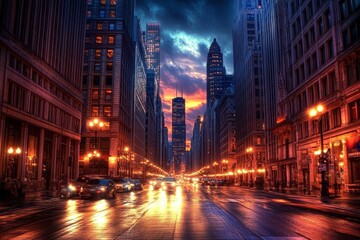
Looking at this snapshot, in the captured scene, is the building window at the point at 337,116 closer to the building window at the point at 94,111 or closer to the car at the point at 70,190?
the car at the point at 70,190

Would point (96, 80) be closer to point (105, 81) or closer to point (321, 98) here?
point (105, 81)

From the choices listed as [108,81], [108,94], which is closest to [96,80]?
[108,81]

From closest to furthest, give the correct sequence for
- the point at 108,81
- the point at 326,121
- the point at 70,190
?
the point at 70,190, the point at 326,121, the point at 108,81

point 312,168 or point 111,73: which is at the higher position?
point 111,73

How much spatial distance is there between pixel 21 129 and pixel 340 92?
1498 inches

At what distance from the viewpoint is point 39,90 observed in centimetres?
4747

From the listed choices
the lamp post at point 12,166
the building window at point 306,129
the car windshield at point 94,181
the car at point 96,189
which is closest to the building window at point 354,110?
the building window at point 306,129

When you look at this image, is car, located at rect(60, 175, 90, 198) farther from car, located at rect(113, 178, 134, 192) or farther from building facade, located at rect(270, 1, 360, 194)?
building facade, located at rect(270, 1, 360, 194)

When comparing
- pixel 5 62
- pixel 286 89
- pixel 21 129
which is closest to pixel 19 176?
pixel 21 129

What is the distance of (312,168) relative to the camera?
178 feet

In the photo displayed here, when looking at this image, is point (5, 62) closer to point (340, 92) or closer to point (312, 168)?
point (340, 92)

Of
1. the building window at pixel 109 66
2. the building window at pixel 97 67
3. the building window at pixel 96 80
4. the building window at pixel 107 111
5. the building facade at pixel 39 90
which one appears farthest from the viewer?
the building window at pixel 109 66

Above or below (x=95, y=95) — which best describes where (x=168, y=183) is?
below

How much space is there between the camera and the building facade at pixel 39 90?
128 ft
